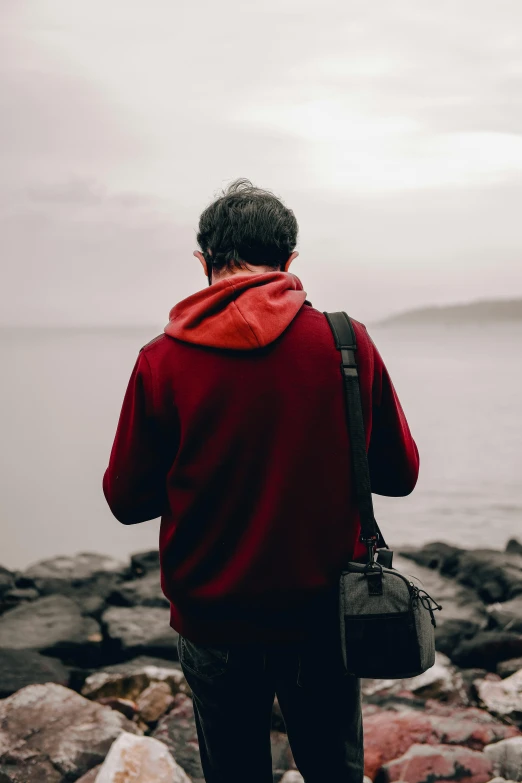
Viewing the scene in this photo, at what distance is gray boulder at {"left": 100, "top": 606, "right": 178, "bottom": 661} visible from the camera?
18.5 ft

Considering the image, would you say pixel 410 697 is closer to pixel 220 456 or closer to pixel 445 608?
pixel 445 608

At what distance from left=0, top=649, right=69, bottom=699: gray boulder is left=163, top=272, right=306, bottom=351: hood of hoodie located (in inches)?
135

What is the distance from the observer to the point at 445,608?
6.84 m

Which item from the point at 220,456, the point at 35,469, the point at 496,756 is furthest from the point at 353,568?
the point at 35,469

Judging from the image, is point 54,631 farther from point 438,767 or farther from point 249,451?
point 249,451

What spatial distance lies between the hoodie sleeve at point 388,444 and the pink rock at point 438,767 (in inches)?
69.9

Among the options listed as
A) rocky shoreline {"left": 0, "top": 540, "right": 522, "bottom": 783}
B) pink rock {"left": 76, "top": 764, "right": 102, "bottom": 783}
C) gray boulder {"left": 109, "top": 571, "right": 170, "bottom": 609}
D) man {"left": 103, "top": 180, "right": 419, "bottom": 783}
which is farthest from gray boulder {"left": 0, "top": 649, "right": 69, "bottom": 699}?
man {"left": 103, "top": 180, "right": 419, "bottom": 783}

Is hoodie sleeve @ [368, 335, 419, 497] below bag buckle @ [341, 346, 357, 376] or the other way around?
below

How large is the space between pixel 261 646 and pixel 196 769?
2.08 metres

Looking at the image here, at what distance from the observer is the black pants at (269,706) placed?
1890 millimetres

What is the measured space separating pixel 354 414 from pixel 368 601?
48 centimetres

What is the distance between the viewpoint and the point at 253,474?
1.78m

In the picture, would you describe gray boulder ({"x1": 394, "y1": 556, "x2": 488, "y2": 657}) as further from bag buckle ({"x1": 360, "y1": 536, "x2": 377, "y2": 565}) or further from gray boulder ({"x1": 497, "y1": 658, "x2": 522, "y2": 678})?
bag buckle ({"x1": 360, "y1": 536, "x2": 377, "y2": 565})

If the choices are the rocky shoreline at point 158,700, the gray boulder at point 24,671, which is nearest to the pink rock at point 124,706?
the rocky shoreline at point 158,700
